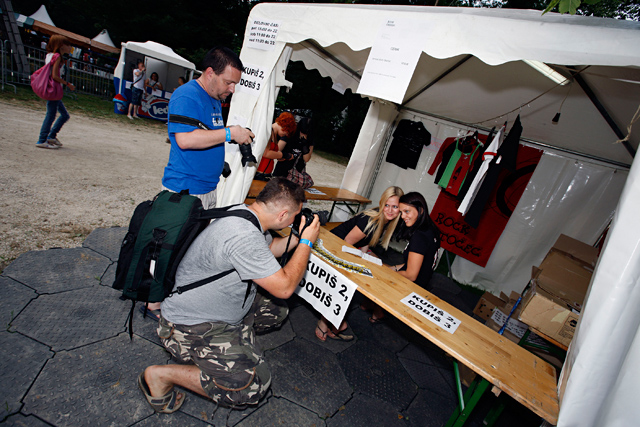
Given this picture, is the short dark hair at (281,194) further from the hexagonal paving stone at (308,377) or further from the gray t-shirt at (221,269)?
the hexagonal paving stone at (308,377)

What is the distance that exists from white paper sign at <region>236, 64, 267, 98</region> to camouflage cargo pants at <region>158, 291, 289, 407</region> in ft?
8.68

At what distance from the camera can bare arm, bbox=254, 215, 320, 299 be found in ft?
5.50

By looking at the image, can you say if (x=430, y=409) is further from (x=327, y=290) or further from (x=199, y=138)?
(x=199, y=138)

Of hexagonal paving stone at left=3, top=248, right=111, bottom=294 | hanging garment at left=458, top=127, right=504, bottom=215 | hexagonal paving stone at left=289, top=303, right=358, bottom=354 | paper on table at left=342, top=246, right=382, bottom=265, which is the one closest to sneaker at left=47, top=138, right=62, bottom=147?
hexagonal paving stone at left=3, top=248, right=111, bottom=294

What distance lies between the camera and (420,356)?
10.5 ft

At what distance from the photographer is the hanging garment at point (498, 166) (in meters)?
3.86

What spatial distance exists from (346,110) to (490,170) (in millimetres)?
15452

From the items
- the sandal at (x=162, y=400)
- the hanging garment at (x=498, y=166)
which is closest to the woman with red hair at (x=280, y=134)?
the hanging garment at (x=498, y=166)

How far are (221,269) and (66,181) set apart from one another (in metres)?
4.49

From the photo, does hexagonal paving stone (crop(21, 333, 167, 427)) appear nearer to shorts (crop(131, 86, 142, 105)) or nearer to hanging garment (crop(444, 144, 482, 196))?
hanging garment (crop(444, 144, 482, 196))

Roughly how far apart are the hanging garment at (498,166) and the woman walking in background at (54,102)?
23.9 ft

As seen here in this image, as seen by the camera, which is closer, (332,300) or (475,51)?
(475,51)

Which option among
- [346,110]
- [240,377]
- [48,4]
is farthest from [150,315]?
[48,4]

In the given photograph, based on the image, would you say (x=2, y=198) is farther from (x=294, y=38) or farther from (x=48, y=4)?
(x=48, y=4)
